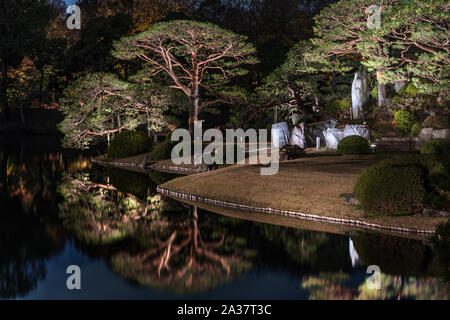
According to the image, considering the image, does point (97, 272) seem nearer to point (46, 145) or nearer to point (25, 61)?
point (46, 145)

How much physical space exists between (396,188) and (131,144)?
22070 millimetres

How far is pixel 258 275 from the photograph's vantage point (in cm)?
988

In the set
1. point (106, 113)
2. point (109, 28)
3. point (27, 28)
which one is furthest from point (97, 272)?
point (27, 28)

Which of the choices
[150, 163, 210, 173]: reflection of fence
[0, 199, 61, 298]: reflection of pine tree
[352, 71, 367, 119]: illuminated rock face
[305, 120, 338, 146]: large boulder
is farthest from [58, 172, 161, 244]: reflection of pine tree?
[352, 71, 367, 119]: illuminated rock face

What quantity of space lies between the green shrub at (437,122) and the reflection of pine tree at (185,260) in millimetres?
13068

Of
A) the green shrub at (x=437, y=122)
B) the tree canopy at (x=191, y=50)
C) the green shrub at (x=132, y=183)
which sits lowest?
the green shrub at (x=132, y=183)

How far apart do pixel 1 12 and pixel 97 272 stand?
47279mm

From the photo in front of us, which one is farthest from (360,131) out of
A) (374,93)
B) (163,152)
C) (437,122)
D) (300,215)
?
(163,152)

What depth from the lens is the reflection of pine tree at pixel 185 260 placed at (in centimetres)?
956

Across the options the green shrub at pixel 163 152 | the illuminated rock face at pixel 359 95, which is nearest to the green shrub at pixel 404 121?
the illuminated rock face at pixel 359 95

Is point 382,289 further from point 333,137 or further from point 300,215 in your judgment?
point 333,137

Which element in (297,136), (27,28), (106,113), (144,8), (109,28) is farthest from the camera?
(144,8)

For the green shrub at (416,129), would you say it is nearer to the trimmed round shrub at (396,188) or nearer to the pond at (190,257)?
the trimmed round shrub at (396,188)

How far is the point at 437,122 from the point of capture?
22672 mm
